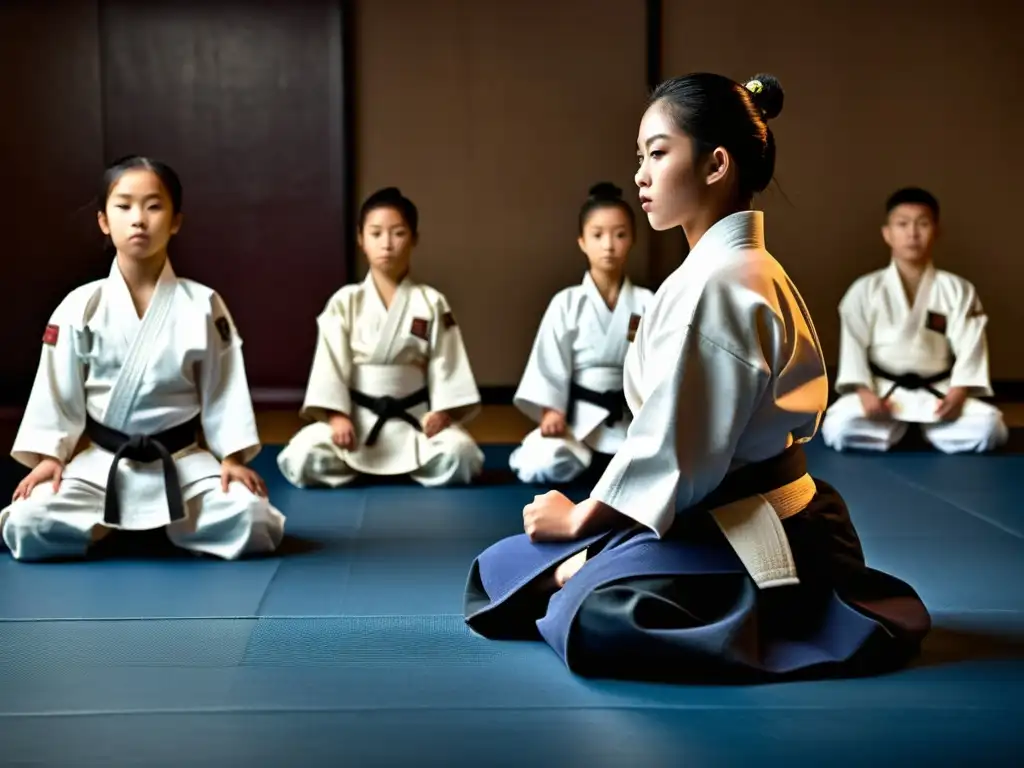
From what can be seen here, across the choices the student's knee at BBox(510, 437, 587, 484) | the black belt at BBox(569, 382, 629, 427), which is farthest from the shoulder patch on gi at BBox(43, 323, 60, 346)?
the black belt at BBox(569, 382, 629, 427)

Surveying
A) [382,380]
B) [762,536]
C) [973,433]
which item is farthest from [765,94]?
[973,433]

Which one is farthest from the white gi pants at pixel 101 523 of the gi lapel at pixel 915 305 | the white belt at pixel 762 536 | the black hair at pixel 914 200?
the black hair at pixel 914 200

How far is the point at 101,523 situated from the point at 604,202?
2677mm

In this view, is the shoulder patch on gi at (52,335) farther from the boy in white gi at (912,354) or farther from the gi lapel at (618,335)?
the boy in white gi at (912,354)

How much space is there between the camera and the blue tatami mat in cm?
239

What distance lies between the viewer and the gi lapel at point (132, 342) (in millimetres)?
3980

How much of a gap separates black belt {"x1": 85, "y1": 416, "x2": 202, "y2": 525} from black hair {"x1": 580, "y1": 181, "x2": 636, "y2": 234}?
7.40 feet

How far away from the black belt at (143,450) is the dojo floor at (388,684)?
0.16m

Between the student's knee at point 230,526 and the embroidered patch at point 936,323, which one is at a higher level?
the embroidered patch at point 936,323

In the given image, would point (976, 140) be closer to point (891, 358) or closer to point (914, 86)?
point (914, 86)

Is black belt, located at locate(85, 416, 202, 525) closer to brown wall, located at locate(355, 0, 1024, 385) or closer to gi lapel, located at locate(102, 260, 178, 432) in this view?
gi lapel, located at locate(102, 260, 178, 432)

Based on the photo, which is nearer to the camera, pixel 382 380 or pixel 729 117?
pixel 729 117

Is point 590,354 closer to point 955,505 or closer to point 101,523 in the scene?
point 955,505

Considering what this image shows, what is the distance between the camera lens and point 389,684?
2.74 meters
